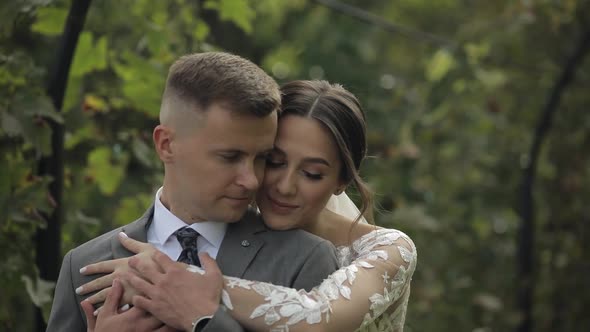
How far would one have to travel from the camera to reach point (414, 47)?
1684 centimetres

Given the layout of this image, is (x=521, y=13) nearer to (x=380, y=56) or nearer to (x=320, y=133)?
(x=320, y=133)

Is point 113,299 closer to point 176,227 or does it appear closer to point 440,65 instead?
point 176,227

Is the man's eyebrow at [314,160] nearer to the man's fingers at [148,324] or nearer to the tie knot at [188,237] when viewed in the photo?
the tie knot at [188,237]

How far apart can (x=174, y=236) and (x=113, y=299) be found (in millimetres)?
311

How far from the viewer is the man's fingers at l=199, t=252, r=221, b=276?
3.40 m

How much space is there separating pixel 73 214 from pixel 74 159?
48cm

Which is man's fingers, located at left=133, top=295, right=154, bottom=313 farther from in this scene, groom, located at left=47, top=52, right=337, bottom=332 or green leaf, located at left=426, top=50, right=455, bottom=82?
Answer: green leaf, located at left=426, top=50, right=455, bottom=82

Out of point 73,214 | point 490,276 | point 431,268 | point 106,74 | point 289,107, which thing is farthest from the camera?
point 490,276

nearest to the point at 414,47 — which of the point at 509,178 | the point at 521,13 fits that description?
the point at 509,178

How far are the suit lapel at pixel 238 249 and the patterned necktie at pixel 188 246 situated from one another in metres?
0.08

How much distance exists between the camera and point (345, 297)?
351 centimetres

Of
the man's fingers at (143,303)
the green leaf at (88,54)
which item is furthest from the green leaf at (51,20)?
the man's fingers at (143,303)

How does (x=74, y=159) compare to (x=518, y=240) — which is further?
(x=518, y=240)

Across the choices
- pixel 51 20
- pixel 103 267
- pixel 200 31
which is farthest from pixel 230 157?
pixel 200 31
